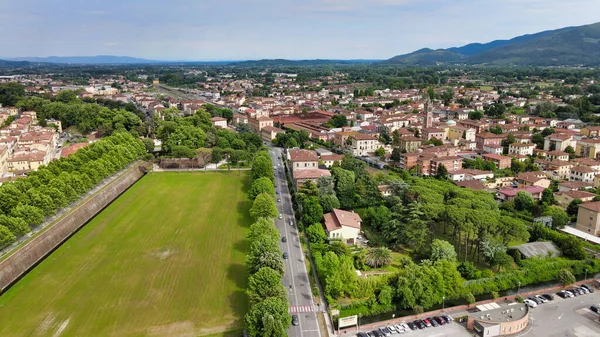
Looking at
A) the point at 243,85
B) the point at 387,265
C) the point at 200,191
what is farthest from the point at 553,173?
the point at 243,85

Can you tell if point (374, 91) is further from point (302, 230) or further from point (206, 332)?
point (206, 332)

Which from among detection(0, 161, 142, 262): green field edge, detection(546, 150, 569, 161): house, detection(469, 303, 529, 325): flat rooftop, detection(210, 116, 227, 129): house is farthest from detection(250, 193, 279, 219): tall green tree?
detection(210, 116, 227, 129): house

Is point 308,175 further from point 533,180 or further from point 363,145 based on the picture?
point 533,180

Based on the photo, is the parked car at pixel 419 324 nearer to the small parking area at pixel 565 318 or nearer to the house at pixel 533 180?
the small parking area at pixel 565 318

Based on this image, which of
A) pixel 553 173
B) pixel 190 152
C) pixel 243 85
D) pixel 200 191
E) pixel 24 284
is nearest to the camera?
pixel 24 284

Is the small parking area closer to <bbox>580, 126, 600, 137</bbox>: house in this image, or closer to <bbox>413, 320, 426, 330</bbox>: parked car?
<bbox>413, 320, 426, 330</bbox>: parked car

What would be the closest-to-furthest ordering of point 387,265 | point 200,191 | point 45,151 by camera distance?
point 387,265
point 200,191
point 45,151

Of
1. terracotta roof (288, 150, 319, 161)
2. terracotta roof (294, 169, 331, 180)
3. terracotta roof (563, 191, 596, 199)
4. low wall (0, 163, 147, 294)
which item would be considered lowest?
low wall (0, 163, 147, 294)
